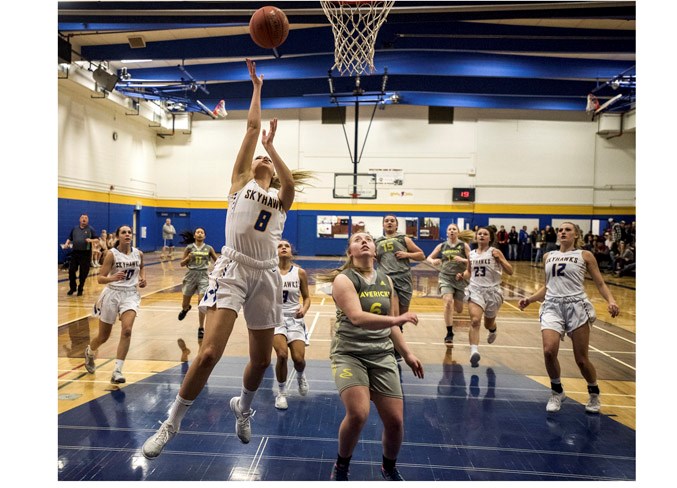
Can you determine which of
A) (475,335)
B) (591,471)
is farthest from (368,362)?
(475,335)

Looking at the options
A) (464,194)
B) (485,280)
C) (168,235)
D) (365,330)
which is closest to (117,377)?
(365,330)

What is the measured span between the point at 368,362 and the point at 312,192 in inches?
813

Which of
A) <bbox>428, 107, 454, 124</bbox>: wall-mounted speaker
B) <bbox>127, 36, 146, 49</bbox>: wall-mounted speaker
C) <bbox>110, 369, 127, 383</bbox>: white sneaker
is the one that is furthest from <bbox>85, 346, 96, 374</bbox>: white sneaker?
<bbox>428, 107, 454, 124</bbox>: wall-mounted speaker

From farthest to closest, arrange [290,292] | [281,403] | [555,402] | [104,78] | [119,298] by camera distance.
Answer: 1. [104,78]
2. [119,298]
3. [290,292]
4. [555,402]
5. [281,403]

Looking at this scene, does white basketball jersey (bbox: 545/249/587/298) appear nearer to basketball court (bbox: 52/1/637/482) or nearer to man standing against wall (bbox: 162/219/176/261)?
basketball court (bbox: 52/1/637/482)

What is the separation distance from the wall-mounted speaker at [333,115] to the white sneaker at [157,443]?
2112cm

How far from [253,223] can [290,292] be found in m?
2.06

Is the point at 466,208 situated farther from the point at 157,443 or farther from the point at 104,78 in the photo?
the point at 157,443

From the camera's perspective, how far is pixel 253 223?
343 centimetres

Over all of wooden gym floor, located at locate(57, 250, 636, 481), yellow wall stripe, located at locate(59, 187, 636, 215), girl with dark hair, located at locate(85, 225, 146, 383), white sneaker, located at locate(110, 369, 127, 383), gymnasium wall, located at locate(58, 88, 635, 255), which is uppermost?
gymnasium wall, located at locate(58, 88, 635, 255)

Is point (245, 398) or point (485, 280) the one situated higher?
point (485, 280)

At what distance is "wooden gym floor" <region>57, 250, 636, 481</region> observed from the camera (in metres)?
3.64

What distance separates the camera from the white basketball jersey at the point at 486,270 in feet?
22.5

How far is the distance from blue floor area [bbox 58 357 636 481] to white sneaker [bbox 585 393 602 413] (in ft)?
0.29
